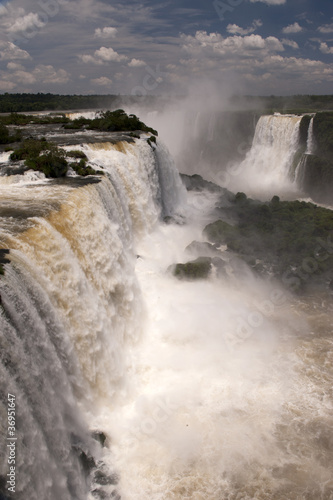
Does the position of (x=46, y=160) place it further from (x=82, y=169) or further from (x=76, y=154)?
(x=76, y=154)

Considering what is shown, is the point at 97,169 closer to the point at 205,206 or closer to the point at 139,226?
the point at 139,226

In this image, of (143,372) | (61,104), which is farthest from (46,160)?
(61,104)

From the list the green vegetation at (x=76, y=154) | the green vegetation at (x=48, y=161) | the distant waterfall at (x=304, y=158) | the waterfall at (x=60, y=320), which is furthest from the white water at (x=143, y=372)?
the distant waterfall at (x=304, y=158)

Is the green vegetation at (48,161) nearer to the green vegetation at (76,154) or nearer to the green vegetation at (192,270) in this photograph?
the green vegetation at (76,154)

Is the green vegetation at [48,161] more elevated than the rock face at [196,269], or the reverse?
the green vegetation at [48,161]

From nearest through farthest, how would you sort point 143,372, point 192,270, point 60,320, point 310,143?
point 60,320 < point 143,372 < point 192,270 < point 310,143
